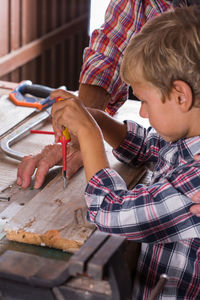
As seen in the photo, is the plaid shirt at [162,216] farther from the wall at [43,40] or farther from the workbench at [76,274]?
the wall at [43,40]

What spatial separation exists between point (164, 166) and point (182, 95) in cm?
30

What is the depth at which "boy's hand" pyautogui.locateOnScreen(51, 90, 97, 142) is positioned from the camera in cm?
148

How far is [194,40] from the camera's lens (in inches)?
49.3

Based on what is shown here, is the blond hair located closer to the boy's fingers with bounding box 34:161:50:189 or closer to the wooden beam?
the boy's fingers with bounding box 34:161:50:189

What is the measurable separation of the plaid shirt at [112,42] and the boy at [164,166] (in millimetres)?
599

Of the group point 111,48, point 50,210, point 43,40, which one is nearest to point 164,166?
point 50,210

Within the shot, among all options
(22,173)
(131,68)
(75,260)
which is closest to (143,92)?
(131,68)

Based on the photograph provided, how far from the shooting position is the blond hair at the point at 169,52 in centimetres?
126

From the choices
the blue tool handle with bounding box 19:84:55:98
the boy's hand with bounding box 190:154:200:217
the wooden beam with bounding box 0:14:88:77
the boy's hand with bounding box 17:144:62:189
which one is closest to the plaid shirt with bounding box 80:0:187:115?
the blue tool handle with bounding box 19:84:55:98

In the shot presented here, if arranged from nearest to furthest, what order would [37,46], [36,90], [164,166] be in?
[164,166] → [36,90] → [37,46]

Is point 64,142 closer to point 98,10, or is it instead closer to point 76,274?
point 76,274

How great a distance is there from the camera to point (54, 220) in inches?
56.1

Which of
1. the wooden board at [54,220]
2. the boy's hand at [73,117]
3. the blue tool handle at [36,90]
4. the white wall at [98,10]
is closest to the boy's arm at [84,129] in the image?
the boy's hand at [73,117]

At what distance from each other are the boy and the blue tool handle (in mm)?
901
